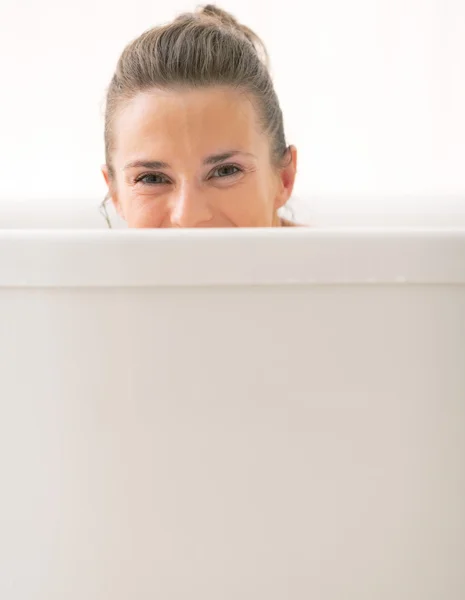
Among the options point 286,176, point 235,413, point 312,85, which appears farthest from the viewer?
point 312,85

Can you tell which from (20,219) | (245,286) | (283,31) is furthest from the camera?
(283,31)

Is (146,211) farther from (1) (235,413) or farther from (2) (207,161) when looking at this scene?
(1) (235,413)

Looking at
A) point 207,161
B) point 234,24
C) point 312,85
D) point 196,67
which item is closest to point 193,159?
point 207,161

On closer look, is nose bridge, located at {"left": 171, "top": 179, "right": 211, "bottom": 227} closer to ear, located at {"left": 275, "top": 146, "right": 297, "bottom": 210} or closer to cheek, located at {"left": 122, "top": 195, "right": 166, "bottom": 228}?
cheek, located at {"left": 122, "top": 195, "right": 166, "bottom": 228}

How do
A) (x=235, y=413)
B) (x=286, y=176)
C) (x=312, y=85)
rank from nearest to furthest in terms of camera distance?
(x=235, y=413) → (x=286, y=176) → (x=312, y=85)

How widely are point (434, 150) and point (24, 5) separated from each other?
1113 mm

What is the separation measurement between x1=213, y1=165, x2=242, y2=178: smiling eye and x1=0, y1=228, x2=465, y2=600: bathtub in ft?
1.81

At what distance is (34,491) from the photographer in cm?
65

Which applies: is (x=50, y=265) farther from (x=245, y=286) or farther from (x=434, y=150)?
(x=434, y=150)

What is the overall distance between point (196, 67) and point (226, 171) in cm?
14

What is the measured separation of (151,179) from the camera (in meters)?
1.20

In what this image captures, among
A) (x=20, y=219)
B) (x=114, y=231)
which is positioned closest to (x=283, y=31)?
→ (x=20, y=219)

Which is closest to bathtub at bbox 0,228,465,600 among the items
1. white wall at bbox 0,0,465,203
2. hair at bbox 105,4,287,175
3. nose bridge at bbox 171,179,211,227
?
nose bridge at bbox 171,179,211,227

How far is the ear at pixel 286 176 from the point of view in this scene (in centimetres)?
130
